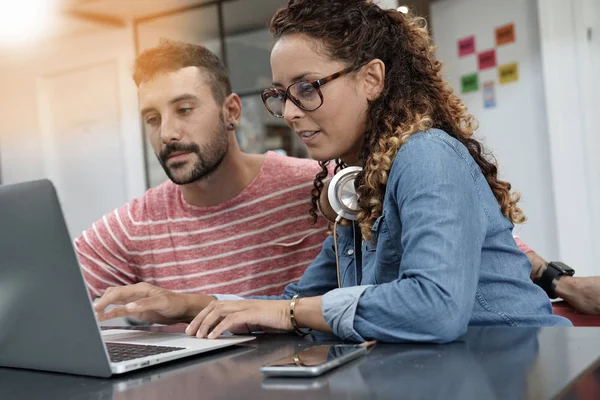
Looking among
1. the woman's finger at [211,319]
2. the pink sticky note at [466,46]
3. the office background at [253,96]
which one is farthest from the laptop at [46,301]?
the pink sticky note at [466,46]

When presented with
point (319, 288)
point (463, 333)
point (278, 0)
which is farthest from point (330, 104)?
point (278, 0)

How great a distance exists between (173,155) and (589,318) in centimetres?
108

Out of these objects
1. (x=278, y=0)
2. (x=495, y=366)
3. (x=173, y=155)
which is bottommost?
(x=495, y=366)

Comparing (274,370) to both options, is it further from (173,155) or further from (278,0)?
(278,0)

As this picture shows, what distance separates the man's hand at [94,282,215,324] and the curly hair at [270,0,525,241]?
354 millimetres

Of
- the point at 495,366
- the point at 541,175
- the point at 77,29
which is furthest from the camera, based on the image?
the point at 77,29

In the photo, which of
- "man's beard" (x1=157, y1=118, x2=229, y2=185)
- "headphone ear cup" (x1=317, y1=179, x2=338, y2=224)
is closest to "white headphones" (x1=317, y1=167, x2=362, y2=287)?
"headphone ear cup" (x1=317, y1=179, x2=338, y2=224)

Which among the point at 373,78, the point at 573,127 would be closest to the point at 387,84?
the point at 373,78

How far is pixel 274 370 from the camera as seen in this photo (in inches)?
29.5

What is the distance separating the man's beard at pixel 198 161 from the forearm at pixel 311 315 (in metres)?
0.83

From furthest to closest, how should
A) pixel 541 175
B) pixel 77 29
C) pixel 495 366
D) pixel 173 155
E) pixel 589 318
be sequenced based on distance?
1. pixel 77 29
2. pixel 541 175
3. pixel 173 155
4. pixel 589 318
5. pixel 495 366

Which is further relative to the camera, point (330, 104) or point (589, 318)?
point (589, 318)

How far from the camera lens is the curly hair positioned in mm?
1141

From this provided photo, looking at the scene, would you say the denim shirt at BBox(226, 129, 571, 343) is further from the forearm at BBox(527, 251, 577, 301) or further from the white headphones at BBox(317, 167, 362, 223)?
the forearm at BBox(527, 251, 577, 301)
